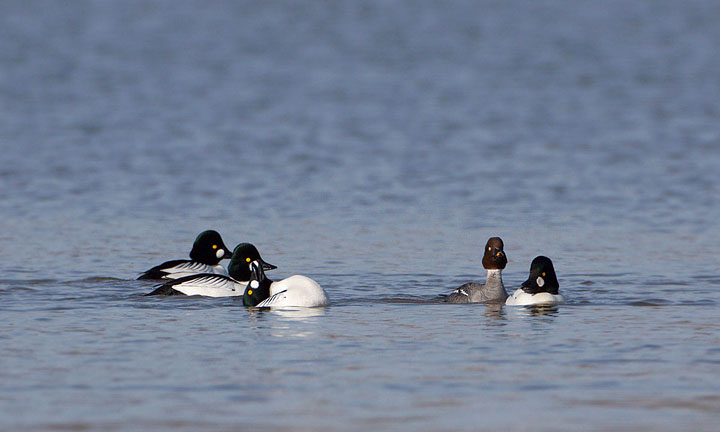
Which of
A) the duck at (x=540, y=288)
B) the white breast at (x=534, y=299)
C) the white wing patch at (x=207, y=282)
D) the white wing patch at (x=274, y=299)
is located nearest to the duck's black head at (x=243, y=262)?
the white wing patch at (x=207, y=282)

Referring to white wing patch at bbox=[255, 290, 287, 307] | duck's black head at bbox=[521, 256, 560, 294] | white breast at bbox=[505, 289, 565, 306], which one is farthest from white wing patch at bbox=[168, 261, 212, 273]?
duck's black head at bbox=[521, 256, 560, 294]

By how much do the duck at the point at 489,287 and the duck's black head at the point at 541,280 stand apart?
364mm

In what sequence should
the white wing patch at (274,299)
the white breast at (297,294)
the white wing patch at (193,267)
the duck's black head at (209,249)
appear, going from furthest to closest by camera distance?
the duck's black head at (209,249) → the white wing patch at (193,267) → the white wing patch at (274,299) → the white breast at (297,294)

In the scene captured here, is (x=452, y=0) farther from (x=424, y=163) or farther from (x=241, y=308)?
(x=241, y=308)

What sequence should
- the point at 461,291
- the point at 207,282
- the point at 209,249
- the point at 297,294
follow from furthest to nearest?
the point at 209,249
the point at 207,282
the point at 461,291
the point at 297,294

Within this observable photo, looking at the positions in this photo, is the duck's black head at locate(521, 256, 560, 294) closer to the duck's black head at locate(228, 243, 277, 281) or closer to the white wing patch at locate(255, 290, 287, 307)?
the white wing patch at locate(255, 290, 287, 307)

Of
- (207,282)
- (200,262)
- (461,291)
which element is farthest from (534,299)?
(200,262)

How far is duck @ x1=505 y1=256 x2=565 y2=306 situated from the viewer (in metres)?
14.9

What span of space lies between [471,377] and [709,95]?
105ft

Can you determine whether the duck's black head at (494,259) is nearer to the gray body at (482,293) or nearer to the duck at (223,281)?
the gray body at (482,293)

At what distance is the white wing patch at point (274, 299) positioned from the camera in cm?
1477

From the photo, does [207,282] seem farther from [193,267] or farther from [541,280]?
[541,280]

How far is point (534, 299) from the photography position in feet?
49.0

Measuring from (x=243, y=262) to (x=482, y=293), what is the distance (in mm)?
3335
